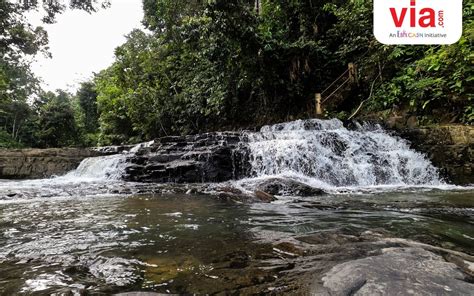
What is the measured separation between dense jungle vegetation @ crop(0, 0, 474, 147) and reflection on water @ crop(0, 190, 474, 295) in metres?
5.65

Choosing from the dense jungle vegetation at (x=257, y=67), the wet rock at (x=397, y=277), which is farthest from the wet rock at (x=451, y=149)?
the wet rock at (x=397, y=277)

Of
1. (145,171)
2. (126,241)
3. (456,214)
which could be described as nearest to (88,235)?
(126,241)

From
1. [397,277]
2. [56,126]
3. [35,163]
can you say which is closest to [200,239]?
[397,277]

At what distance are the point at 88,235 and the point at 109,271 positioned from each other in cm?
104

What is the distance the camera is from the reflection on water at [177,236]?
167 cm

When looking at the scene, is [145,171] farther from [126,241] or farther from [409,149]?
[409,149]

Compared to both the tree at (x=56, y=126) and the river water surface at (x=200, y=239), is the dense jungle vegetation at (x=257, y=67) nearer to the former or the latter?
the tree at (x=56, y=126)

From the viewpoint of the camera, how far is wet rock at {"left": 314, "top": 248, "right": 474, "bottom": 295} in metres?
1.27

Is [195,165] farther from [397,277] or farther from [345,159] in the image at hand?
[397,277]

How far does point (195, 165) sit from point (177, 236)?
18.7 feet

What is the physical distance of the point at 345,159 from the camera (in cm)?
761

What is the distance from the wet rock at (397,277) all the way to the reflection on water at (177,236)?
Result: 0.36 metres

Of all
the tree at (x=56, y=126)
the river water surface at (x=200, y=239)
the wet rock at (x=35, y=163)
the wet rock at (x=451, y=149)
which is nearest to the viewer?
the river water surface at (x=200, y=239)

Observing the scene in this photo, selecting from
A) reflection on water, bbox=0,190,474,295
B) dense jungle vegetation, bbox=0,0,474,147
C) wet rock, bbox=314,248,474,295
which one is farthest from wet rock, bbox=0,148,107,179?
wet rock, bbox=314,248,474,295
